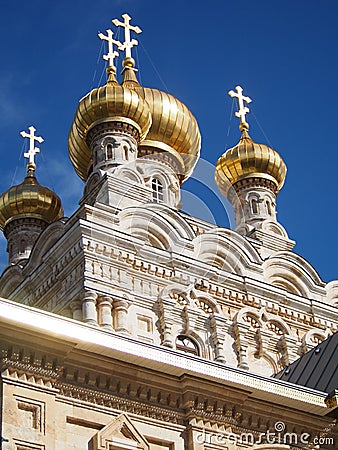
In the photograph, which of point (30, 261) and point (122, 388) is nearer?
point (122, 388)

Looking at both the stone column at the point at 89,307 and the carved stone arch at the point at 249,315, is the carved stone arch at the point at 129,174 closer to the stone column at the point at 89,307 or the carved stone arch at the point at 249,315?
the carved stone arch at the point at 249,315

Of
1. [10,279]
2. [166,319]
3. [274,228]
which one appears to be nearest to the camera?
[166,319]

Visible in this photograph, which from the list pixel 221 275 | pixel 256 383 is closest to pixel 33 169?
pixel 221 275

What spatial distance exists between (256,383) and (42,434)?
2.37 m

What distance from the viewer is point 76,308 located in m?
15.2

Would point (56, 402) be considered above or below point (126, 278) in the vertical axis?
below

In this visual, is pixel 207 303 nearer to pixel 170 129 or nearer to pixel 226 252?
pixel 226 252

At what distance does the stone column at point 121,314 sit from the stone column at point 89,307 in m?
0.36

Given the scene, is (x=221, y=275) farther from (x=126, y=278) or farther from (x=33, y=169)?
(x=33, y=169)

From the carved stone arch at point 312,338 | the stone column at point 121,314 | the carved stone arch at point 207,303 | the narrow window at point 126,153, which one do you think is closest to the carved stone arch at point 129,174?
the narrow window at point 126,153

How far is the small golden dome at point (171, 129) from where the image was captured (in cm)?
2086

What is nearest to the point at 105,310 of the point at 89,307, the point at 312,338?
the point at 89,307

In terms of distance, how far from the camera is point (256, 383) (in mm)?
9711

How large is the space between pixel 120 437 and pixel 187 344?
7.13m
